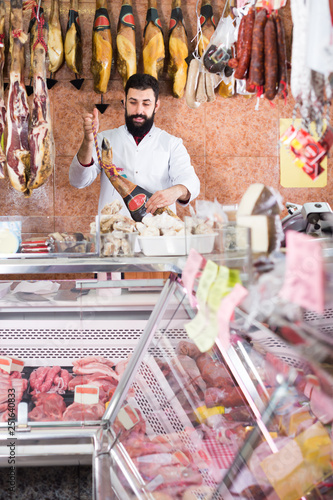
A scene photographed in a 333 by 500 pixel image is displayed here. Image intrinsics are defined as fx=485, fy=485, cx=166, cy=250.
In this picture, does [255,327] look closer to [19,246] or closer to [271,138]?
[19,246]

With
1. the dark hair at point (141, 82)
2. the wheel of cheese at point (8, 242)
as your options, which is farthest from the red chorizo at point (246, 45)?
the dark hair at point (141, 82)

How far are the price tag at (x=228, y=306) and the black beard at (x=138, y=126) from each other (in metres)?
3.18

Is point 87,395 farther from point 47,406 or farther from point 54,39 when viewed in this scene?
point 54,39

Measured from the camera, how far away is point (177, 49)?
393 cm

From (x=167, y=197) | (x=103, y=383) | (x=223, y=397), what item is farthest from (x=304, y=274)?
(x=167, y=197)

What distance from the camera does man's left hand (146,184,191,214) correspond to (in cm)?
276

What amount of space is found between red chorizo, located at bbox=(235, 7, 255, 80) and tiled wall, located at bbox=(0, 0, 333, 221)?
8.83 feet

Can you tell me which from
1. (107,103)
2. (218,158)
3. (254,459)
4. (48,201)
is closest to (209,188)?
(218,158)

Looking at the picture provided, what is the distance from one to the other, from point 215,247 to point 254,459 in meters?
0.55

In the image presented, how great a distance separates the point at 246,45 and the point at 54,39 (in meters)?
2.83

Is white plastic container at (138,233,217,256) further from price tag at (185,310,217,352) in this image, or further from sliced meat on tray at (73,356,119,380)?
price tag at (185,310,217,352)

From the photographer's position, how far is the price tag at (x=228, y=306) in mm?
852

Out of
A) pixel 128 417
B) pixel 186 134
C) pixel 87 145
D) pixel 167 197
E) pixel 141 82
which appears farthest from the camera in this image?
pixel 186 134

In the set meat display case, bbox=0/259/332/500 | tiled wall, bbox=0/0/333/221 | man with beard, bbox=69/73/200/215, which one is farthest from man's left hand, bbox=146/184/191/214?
meat display case, bbox=0/259/332/500
